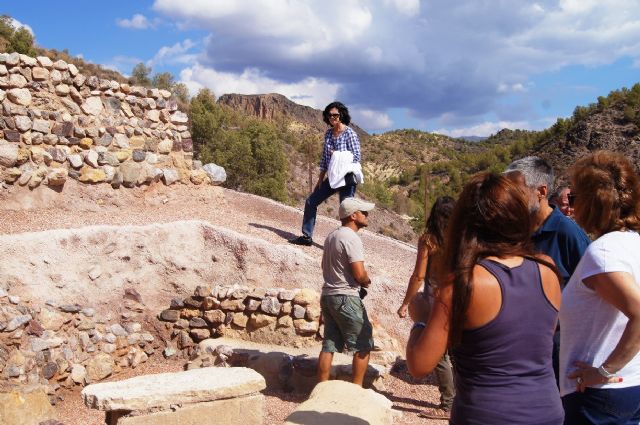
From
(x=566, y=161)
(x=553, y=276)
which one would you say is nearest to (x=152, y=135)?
(x=553, y=276)

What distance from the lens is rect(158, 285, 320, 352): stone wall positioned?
690cm

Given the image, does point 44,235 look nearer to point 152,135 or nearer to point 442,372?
point 152,135

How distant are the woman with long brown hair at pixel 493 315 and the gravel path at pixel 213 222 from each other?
10.7 ft

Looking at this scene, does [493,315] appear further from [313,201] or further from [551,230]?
[313,201]

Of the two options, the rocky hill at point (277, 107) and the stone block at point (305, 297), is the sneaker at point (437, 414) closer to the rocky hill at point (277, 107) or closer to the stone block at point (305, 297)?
the stone block at point (305, 297)

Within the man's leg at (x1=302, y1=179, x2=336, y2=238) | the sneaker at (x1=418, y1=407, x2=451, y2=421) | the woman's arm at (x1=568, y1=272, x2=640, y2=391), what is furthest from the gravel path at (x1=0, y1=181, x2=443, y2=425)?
the woman's arm at (x1=568, y1=272, x2=640, y2=391)

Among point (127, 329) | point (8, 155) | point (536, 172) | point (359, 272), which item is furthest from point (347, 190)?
point (8, 155)

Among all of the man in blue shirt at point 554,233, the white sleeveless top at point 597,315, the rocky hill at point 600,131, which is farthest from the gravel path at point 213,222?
the rocky hill at point 600,131

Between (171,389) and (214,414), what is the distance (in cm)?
38

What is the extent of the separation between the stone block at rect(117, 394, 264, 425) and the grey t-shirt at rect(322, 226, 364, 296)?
108 centimetres

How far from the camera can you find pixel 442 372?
5.12 m

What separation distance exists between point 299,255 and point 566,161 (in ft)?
85.2

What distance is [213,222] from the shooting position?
8.72 metres

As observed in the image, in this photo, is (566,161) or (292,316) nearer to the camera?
(292,316)
